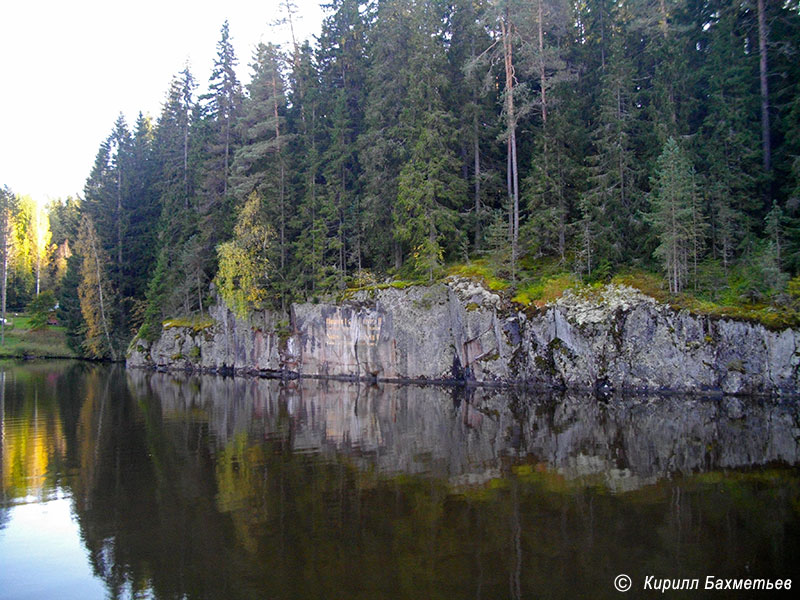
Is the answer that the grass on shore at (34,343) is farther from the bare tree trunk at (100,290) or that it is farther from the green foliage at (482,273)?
the green foliage at (482,273)

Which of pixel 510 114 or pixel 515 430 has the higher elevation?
pixel 510 114

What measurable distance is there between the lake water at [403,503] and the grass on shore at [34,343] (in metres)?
45.4

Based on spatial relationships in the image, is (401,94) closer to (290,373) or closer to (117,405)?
(290,373)

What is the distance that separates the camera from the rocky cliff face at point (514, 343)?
2250 cm

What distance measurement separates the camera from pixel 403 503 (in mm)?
10805


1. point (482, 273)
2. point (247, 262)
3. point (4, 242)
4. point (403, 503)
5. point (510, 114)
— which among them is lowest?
point (403, 503)

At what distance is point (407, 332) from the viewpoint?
32750 millimetres

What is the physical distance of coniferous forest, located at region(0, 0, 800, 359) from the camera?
86.4 ft

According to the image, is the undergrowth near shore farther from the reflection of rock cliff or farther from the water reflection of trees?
the water reflection of trees

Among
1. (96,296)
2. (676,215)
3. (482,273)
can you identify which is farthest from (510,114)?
(96,296)

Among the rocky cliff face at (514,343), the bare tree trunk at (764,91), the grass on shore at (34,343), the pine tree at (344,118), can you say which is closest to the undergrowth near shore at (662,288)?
the rocky cliff face at (514,343)

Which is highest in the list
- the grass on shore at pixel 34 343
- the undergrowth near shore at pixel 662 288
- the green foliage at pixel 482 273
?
the green foliage at pixel 482 273

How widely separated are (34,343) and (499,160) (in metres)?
56.6

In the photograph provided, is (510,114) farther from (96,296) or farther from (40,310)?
(40,310)
